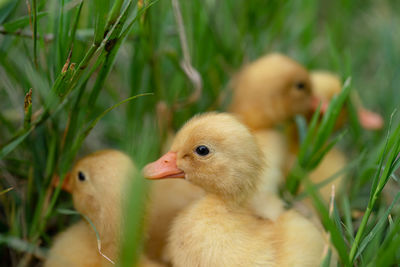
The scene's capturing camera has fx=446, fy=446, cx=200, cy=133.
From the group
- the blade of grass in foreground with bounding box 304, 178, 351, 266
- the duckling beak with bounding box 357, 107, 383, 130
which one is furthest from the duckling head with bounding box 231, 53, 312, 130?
the blade of grass in foreground with bounding box 304, 178, 351, 266

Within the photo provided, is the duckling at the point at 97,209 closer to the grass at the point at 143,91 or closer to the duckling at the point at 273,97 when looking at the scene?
the grass at the point at 143,91

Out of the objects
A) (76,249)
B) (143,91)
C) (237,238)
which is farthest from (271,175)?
(76,249)

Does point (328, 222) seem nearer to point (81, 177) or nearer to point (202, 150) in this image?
point (202, 150)

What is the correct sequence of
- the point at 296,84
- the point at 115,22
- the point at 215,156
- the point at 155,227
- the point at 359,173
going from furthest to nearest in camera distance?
the point at 296,84, the point at 359,173, the point at 155,227, the point at 215,156, the point at 115,22

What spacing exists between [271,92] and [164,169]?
921mm

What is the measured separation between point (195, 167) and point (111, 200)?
0.31 m

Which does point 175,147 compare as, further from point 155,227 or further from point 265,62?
point 265,62

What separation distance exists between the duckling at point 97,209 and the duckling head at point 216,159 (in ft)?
0.38

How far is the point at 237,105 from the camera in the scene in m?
2.32

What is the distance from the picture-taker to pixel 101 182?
1544mm

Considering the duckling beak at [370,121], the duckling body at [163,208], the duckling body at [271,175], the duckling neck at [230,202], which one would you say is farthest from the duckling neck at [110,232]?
the duckling beak at [370,121]

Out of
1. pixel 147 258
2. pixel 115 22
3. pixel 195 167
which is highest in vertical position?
pixel 115 22

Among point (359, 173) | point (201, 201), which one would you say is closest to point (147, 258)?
point (201, 201)

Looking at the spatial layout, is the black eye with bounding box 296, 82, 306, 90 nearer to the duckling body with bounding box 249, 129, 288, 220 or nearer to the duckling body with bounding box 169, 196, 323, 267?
the duckling body with bounding box 249, 129, 288, 220
